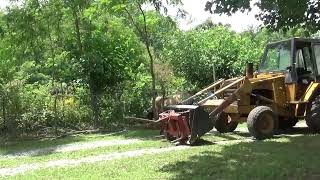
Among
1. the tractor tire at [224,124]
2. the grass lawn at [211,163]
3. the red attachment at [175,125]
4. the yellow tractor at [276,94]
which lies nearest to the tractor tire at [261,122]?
the yellow tractor at [276,94]

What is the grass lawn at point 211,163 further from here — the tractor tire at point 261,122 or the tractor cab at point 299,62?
the tractor cab at point 299,62

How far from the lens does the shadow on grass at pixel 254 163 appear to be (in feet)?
29.1

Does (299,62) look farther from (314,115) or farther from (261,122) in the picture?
(261,122)

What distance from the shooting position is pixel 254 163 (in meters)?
9.83

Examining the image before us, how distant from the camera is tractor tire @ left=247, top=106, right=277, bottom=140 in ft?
44.2

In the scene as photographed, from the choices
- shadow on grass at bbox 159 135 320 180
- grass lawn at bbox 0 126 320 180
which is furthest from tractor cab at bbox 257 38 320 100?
shadow on grass at bbox 159 135 320 180

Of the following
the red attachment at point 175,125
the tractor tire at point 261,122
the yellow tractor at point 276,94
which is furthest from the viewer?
the yellow tractor at point 276,94

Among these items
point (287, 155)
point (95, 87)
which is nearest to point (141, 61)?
point (95, 87)

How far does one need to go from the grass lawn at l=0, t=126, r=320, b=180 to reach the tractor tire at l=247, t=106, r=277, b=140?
0.40 metres

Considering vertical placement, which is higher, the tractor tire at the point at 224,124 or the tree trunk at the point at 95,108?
the tree trunk at the point at 95,108

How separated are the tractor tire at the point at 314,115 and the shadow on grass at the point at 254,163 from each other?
192cm

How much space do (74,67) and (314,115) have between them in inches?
366

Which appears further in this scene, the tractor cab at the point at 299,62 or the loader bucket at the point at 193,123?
the tractor cab at the point at 299,62

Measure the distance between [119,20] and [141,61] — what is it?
3.55 m
